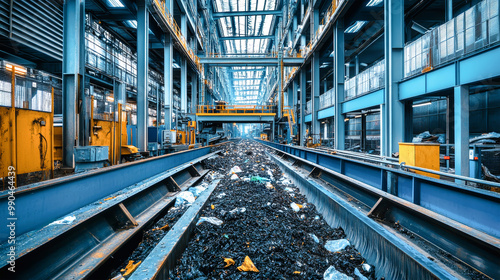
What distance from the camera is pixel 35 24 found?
6.89 metres

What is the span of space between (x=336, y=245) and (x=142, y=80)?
33.2 feet

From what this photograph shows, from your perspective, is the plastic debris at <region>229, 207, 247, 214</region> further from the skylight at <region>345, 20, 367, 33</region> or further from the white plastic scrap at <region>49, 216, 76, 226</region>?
the skylight at <region>345, 20, 367, 33</region>

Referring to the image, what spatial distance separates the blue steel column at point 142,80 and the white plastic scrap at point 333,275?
919 cm

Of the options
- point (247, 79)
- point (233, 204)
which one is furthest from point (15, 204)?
point (247, 79)

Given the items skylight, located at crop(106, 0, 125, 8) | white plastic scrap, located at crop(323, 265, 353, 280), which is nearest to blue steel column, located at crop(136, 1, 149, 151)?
skylight, located at crop(106, 0, 125, 8)

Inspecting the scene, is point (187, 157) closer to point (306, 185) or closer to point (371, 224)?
point (306, 185)

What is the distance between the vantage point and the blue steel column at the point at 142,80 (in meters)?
9.17

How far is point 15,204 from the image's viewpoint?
1.90 m

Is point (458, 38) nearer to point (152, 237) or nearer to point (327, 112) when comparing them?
point (327, 112)

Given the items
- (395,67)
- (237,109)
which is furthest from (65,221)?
(237,109)

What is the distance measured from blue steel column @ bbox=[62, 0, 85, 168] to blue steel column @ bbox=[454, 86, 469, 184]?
927 centimetres

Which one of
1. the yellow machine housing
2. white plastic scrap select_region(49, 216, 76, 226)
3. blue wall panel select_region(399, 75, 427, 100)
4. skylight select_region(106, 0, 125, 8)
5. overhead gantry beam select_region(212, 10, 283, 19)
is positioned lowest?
white plastic scrap select_region(49, 216, 76, 226)

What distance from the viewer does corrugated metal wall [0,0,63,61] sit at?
607 cm

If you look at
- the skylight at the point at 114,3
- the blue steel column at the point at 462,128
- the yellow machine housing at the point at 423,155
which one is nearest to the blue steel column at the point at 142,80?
the skylight at the point at 114,3
